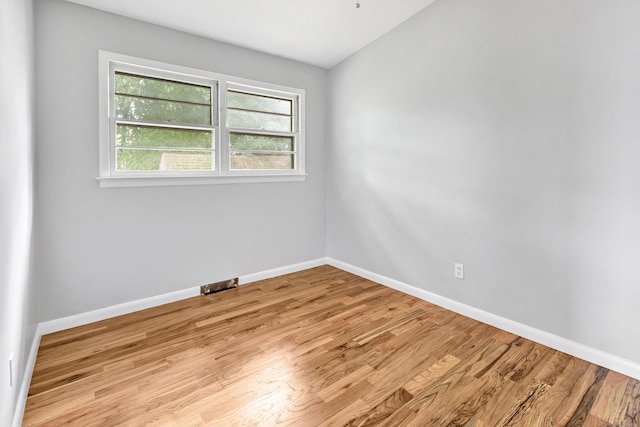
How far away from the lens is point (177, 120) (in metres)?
2.82

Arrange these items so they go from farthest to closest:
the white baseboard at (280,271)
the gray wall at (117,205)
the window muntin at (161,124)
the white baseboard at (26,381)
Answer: the white baseboard at (280,271), the window muntin at (161,124), the gray wall at (117,205), the white baseboard at (26,381)

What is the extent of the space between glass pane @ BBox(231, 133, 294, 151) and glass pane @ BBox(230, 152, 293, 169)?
67 millimetres

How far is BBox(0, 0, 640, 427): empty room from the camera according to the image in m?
1.66

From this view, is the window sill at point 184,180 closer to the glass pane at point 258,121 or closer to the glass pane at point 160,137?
the glass pane at point 160,137

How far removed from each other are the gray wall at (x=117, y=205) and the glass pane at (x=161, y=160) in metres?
0.18

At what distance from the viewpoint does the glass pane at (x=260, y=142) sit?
321 centimetres

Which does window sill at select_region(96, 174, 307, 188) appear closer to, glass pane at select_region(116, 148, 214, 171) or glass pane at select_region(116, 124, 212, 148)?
glass pane at select_region(116, 148, 214, 171)

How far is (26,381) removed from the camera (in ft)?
5.55

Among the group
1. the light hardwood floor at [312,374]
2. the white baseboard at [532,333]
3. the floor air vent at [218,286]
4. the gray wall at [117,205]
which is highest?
the gray wall at [117,205]

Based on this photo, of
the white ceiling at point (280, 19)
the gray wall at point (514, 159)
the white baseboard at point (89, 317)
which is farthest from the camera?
the white ceiling at point (280, 19)

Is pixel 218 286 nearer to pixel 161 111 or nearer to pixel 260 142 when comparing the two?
pixel 260 142

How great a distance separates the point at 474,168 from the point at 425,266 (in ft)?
3.12

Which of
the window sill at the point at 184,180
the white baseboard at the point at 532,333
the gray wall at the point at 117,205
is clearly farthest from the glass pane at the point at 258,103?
the white baseboard at the point at 532,333

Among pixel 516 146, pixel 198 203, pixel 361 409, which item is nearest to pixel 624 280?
pixel 516 146
